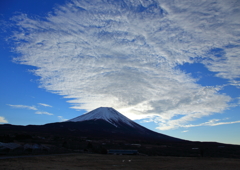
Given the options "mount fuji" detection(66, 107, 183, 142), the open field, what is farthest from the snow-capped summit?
the open field

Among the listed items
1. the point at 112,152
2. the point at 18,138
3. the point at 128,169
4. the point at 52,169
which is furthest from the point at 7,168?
the point at 18,138

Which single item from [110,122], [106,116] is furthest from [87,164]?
[106,116]

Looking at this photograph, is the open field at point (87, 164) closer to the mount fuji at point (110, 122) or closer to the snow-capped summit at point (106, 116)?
the mount fuji at point (110, 122)

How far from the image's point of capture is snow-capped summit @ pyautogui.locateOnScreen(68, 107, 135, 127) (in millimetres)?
169900

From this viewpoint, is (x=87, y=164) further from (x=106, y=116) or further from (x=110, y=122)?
(x=106, y=116)

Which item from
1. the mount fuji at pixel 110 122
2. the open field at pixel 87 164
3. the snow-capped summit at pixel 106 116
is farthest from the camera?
the snow-capped summit at pixel 106 116

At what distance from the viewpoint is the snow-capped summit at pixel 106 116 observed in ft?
557

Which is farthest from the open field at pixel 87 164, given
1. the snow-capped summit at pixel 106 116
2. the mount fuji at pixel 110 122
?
the snow-capped summit at pixel 106 116

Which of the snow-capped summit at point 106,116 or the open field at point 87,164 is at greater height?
the snow-capped summit at point 106,116

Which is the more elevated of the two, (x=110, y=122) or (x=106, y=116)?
(x=106, y=116)

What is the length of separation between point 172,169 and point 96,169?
10034mm

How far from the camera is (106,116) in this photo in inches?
6939

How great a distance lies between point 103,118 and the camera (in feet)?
557

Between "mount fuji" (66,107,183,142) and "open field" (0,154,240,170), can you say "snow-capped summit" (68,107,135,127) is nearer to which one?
"mount fuji" (66,107,183,142)
